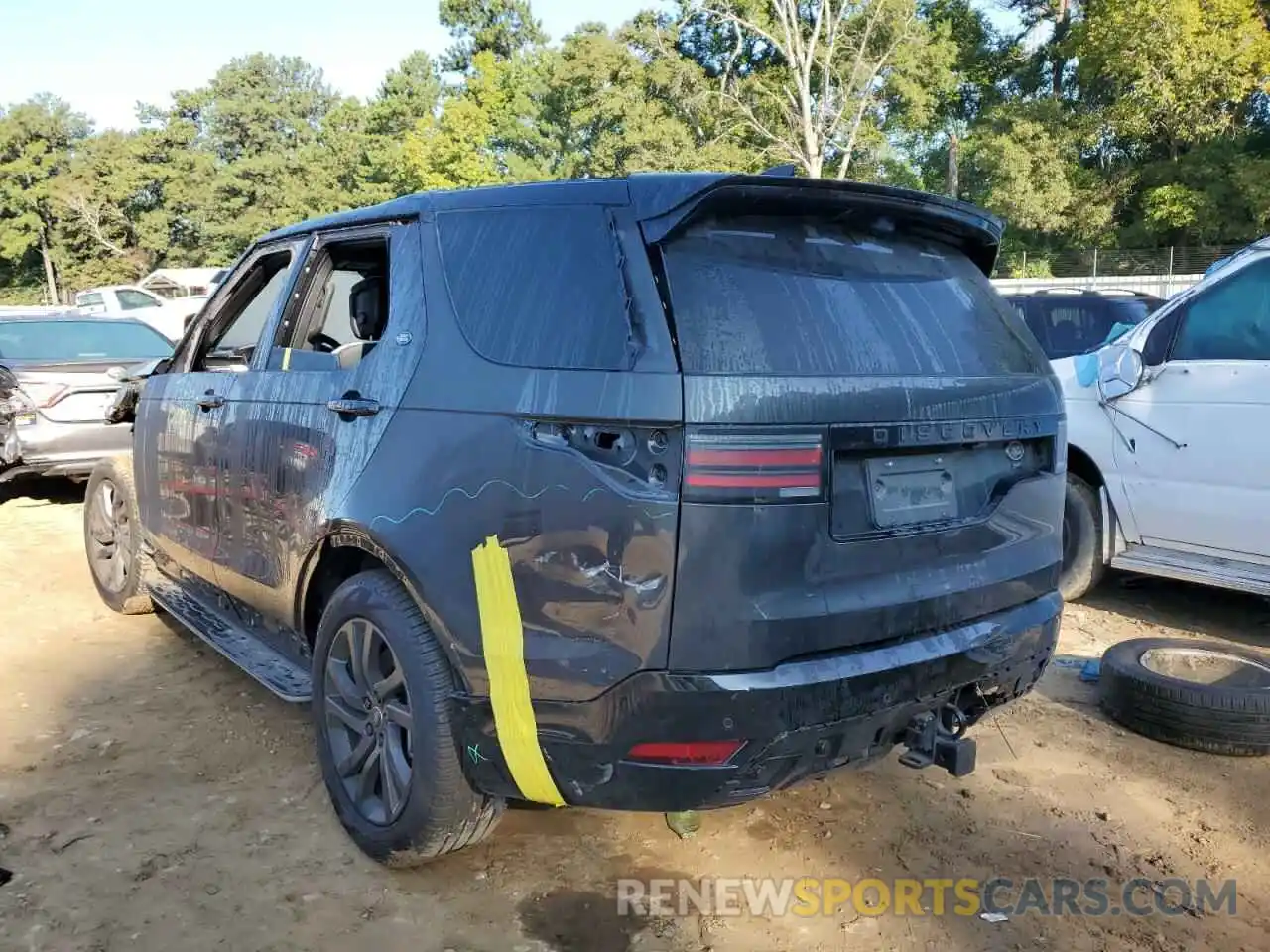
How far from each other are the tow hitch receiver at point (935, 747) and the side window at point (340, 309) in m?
1.87

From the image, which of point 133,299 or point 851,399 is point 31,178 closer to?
point 133,299

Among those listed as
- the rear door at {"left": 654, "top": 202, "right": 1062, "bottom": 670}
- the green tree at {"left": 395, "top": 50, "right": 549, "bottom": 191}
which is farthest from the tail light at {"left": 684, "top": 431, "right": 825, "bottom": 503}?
the green tree at {"left": 395, "top": 50, "right": 549, "bottom": 191}

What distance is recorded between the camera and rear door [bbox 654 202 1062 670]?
7.27 ft

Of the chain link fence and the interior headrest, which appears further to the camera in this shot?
the chain link fence

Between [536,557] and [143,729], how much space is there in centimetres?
249

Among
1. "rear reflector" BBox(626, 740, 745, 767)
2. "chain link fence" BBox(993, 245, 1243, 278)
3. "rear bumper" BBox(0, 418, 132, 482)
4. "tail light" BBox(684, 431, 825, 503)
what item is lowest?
"rear reflector" BBox(626, 740, 745, 767)

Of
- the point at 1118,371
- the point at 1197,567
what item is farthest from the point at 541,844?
the point at 1118,371

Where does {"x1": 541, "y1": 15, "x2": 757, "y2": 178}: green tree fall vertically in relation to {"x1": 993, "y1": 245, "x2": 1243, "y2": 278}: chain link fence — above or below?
above

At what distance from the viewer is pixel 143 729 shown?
399 cm

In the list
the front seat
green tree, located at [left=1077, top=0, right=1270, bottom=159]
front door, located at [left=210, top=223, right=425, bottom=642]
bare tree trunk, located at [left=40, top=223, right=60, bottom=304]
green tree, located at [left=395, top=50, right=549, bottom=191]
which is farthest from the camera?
bare tree trunk, located at [left=40, top=223, right=60, bottom=304]

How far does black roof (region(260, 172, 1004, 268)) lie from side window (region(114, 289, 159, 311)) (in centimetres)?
2526

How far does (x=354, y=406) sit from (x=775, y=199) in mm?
1310

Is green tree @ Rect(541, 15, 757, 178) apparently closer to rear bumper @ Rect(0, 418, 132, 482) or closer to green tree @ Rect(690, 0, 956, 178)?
green tree @ Rect(690, 0, 956, 178)

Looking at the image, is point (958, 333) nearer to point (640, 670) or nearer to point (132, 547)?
point (640, 670)
